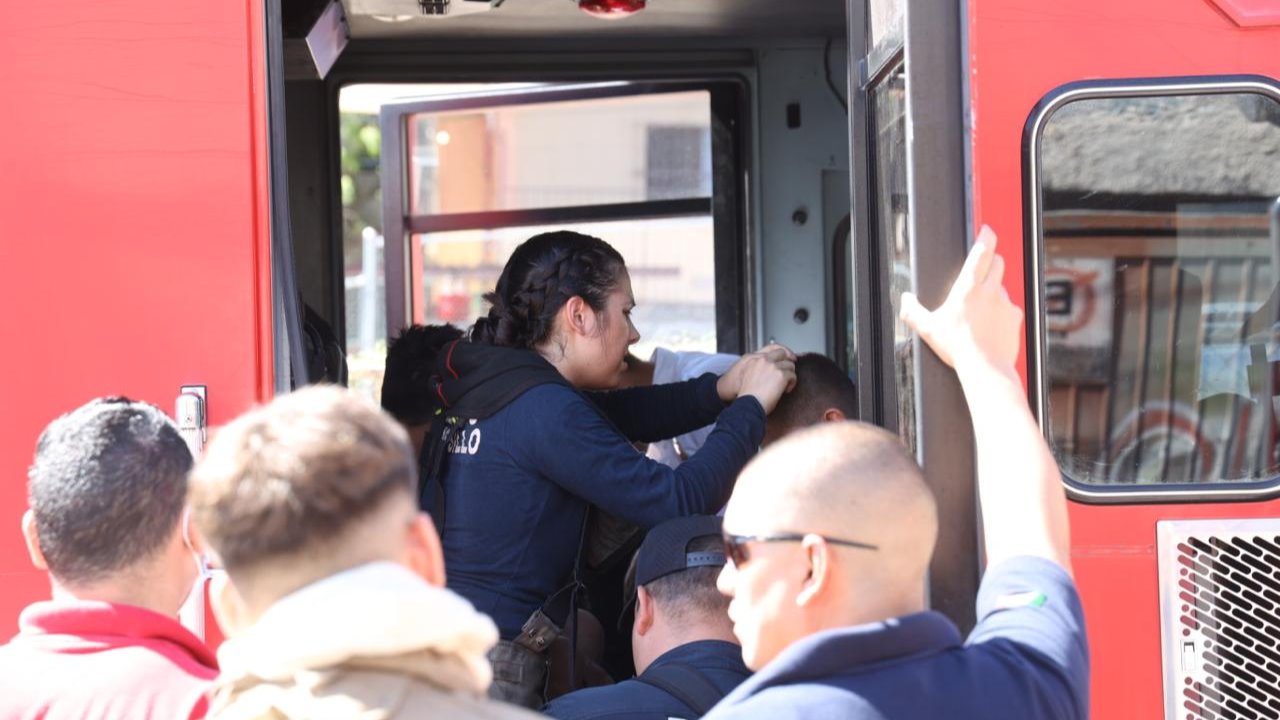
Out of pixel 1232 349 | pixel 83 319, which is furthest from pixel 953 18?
pixel 83 319

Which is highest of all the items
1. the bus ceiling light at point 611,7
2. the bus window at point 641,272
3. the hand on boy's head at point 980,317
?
the bus ceiling light at point 611,7

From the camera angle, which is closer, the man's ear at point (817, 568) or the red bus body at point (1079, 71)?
the man's ear at point (817, 568)

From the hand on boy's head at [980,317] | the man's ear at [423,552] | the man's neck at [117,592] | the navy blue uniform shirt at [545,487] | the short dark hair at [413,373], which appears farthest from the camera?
the short dark hair at [413,373]

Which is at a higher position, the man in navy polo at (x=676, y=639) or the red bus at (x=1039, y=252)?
the red bus at (x=1039, y=252)

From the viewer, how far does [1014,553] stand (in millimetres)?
1771

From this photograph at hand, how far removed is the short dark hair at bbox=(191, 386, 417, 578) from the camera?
1178 millimetres

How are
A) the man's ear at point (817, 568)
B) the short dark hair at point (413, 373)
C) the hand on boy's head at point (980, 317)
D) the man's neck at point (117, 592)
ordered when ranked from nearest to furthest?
the man's ear at point (817, 568) < the man's neck at point (117, 592) < the hand on boy's head at point (980, 317) < the short dark hair at point (413, 373)

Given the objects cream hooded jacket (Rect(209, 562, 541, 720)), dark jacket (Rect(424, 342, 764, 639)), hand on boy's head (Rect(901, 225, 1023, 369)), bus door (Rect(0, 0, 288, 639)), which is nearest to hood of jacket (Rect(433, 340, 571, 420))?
dark jacket (Rect(424, 342, 764, 639))

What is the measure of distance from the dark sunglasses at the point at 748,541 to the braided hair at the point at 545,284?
4.84 ft

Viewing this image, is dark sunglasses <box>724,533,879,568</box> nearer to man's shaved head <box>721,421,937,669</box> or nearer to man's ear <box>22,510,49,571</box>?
man's shaved head <box>721,421,937,669</box>

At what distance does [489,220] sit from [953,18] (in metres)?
2.95

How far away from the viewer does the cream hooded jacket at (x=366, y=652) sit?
1141mm

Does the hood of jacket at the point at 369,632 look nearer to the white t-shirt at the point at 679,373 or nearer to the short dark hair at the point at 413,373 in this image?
the short dark hair at the point at 413,373

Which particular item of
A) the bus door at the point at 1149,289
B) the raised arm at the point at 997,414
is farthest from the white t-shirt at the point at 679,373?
the raised arm at the point at 997,414
